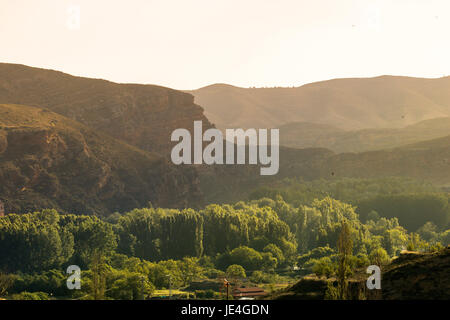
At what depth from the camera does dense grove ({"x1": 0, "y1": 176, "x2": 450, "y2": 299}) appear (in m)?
94.4

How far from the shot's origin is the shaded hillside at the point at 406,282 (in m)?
44.8

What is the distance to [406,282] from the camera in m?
46.6

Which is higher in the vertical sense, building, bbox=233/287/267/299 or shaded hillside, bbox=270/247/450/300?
shaded hillside, bbox=270/247/450/300

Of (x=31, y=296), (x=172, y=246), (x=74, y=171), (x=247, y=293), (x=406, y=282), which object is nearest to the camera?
(x=406, y=282)

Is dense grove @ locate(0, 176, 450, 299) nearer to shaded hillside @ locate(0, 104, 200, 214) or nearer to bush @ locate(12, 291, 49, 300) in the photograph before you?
bush @ locate(12, 291, 49, 300)

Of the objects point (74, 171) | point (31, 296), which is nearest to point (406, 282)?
point (31, 296)

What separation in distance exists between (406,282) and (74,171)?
123 meters

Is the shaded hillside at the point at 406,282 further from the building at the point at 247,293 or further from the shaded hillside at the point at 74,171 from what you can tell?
the shaded hillside at the point at 74,171

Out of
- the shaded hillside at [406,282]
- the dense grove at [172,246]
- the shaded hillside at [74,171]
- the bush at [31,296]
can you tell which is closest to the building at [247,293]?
the dense grove at [172,246]

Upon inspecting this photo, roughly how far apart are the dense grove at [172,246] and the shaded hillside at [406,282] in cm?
3502

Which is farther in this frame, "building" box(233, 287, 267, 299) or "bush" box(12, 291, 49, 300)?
"bush" box(12, 291, 49, 300)

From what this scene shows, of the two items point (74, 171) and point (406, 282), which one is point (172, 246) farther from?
point (406, 282)

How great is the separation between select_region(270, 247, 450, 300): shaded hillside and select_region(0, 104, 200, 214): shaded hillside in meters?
99.9

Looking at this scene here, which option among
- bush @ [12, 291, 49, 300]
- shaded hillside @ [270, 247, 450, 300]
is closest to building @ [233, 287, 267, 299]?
bush @ [12, 291, 49, 300]
